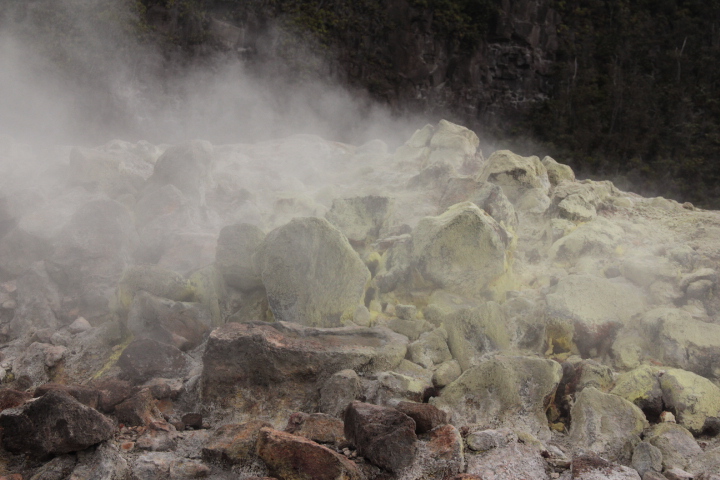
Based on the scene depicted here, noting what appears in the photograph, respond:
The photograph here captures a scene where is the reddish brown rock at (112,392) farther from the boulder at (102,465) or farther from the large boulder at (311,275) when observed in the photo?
the large boulder at (311,275)

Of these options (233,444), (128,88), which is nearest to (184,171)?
(233,444)

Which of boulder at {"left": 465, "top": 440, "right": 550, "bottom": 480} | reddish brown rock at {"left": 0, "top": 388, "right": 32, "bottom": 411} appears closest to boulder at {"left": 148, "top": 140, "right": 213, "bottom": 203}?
reddish brown rock at {"left": 0, "top": 388, "right": 32, "bottom": 411}

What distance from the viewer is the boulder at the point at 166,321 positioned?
4.31 metres

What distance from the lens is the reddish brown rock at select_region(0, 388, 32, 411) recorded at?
10.6ft

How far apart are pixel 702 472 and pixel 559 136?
15439mm

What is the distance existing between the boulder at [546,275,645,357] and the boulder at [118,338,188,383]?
2.78 m

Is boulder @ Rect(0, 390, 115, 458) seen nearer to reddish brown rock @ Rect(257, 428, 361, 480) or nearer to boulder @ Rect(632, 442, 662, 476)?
reddish brown rock @ Rect(257, 428, 361, 480)

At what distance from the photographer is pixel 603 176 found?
15734mm

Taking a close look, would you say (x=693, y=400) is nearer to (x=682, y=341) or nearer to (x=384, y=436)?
(x=682, y=341)

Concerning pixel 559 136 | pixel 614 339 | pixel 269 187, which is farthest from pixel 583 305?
pixel 559 136

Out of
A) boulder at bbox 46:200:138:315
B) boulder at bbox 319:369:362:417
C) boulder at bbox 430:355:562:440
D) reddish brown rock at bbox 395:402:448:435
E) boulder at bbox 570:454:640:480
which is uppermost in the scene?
boulder at bbox 570:454:640:480

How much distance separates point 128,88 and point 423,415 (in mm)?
13547

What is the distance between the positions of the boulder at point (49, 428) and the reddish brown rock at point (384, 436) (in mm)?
1371

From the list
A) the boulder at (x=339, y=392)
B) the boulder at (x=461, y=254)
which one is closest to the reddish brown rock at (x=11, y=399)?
the boulder at (x=339, y=392)
